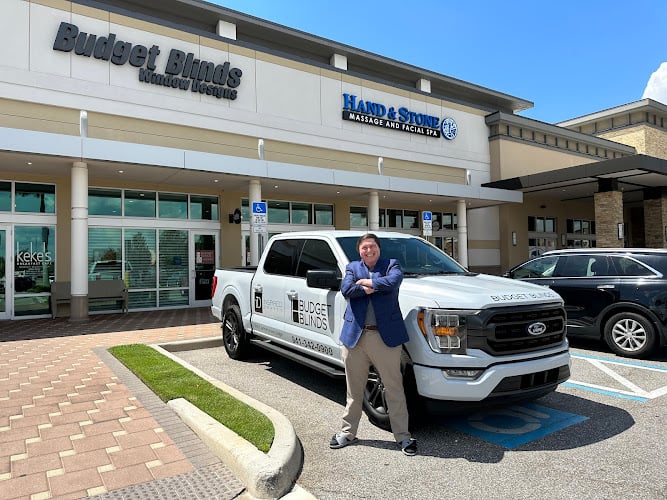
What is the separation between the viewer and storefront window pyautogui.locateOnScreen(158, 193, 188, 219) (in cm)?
1540

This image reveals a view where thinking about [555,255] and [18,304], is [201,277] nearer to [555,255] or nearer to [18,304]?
[18,304]

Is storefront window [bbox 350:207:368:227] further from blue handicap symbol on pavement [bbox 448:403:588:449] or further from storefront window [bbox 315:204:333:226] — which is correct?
blue handicap symbol on pavement [bbox 448:403:588:449]

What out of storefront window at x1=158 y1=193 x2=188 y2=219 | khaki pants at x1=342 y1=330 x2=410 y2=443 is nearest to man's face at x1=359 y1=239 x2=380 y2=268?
khaki pants at x1=342 y1=330 x2=410 y2=443

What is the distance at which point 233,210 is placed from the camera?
16.8m

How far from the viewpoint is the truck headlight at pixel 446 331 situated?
4156mm

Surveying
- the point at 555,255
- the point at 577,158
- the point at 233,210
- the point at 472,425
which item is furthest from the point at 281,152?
the point at 577,158

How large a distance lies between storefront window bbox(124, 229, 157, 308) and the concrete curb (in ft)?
35.9

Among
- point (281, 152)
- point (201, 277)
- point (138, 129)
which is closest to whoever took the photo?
point (138, 129)

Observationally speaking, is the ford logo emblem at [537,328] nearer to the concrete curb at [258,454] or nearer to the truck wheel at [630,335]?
the concrete curb at [258,454]

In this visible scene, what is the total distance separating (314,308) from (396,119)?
1732 centimetres

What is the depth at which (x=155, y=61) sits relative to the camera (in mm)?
15023

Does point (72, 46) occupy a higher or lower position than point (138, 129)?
higher

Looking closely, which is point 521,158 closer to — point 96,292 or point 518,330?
point 96,292

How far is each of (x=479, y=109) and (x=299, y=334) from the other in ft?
73.0
